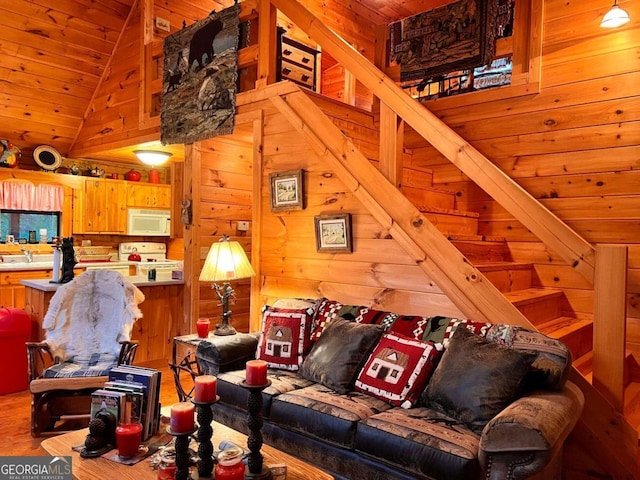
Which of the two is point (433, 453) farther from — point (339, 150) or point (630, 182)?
point (630, 182)

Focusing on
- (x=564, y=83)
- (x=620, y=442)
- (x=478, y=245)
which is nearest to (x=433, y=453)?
(x=620, y=442)

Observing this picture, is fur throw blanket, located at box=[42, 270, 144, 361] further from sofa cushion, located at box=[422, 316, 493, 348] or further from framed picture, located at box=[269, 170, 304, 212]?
sofa cushion, located at box=[422, 316, 493, 348]

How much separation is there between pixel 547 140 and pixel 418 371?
2325mm

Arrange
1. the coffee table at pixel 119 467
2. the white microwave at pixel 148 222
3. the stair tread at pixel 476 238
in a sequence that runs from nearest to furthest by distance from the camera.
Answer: the coffee table at pixel 119 467
the stair tread at pixel 476 238
the white microwave at pixel 148 222

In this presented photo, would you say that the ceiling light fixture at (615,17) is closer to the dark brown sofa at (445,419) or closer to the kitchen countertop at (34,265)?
the dark brown sofa at (445,419)

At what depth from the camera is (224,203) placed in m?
4.82

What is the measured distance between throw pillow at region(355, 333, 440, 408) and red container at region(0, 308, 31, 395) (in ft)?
9.30

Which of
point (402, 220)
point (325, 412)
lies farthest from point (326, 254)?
point (325, 412)

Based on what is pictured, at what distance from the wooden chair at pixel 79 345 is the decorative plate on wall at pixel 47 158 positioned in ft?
11.7

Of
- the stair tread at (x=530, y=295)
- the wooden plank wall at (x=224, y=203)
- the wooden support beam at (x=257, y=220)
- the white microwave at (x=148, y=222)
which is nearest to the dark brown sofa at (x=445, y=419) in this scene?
the stair tread at (x=530, y=295)

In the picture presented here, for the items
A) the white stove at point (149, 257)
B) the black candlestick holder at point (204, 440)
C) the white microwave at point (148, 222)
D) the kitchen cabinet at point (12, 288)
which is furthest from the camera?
the white microwave at point (148, 222)

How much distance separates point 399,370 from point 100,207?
5.54 metres

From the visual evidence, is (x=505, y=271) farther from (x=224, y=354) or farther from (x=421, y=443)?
(x=224, y=354)

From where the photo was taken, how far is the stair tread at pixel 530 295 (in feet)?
9.81
